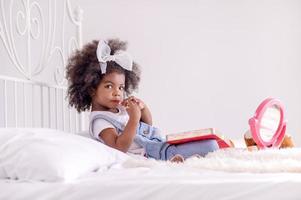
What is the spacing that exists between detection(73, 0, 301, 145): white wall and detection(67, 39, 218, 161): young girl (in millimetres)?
719

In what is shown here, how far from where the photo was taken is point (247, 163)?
97 cm

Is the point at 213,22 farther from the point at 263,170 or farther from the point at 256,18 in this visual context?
the point at 263,170

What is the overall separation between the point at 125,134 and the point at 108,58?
36 cm

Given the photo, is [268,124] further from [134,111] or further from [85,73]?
[85,73]

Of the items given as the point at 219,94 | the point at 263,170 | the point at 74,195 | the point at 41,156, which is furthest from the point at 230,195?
the point at 219,94

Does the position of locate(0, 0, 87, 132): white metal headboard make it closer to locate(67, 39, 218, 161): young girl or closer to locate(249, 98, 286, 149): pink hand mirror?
locate(67, 39, 218, 161): young girl

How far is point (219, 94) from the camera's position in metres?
2.60

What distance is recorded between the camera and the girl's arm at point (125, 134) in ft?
4.89

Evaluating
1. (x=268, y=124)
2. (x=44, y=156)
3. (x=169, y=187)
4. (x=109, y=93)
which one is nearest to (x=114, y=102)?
(x=109, y=93)

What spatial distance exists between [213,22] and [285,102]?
586mm

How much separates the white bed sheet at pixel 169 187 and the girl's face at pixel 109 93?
0.80m

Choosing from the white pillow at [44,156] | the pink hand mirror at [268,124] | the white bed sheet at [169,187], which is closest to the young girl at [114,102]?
the pink hand mirror at [268,124]

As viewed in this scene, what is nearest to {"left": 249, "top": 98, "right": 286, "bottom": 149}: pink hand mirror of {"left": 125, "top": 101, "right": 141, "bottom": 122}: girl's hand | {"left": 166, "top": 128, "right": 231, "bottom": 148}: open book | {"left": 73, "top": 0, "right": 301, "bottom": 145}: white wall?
{"left": 166, "top": 128, "right": 231, "bottom": 148}: open book

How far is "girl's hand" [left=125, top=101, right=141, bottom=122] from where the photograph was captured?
1.55 m
